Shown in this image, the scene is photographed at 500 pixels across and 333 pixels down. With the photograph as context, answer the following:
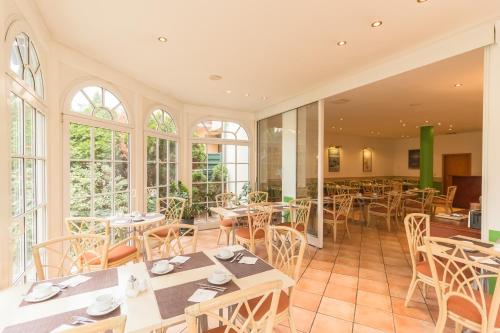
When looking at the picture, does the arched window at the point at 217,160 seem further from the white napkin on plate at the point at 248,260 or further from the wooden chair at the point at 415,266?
the wooden chair at the point at 415,266

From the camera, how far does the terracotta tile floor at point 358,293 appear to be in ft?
7.27

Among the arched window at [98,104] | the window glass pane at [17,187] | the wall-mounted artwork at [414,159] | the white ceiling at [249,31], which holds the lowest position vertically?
the window glass pane at [17,187]

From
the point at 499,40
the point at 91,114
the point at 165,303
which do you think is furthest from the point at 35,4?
the point at 499,40

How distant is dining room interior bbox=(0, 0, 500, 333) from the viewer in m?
1.55

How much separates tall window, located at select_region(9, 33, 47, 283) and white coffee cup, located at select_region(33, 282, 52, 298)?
722mm

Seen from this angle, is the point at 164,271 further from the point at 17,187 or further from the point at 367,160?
the point at 367,160

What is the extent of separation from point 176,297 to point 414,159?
1238cm

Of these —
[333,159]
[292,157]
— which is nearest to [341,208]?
[292,157]

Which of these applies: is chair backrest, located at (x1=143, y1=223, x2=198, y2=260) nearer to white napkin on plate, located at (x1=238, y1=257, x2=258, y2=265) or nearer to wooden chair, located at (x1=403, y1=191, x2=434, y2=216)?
white napkin on plate, located at (x1=238, y1=257, x2=258, y2=265)

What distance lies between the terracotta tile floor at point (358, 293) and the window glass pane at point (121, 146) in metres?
1.99

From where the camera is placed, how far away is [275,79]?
3.89 m

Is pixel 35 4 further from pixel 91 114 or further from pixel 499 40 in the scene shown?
pixel 499 40

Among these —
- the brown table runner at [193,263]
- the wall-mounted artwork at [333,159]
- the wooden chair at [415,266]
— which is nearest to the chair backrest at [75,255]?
the brown table runner at [193,263]

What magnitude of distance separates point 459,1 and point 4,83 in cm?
350
